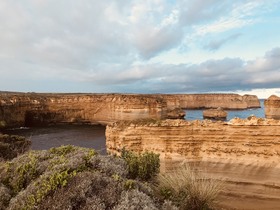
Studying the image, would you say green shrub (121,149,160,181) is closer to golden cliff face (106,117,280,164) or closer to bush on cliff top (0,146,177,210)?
bush on cliff top (0,146,177,210)

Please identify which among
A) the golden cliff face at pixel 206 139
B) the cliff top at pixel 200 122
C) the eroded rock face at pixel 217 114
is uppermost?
the cliff top at pixel 200 122

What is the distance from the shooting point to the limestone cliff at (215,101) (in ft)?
398

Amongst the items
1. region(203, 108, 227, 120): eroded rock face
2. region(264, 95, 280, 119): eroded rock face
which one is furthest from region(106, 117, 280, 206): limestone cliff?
region(203, 108, 227, 120): eroded rock face

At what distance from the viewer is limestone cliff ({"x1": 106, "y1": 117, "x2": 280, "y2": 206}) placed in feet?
43.3

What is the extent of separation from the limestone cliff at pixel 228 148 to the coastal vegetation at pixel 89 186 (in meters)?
8.20

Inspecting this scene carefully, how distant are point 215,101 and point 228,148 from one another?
373 ft

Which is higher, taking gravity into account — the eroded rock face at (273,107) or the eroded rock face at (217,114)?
the eroded rock face at (273,107)

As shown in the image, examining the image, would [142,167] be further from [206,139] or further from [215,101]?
[215,101]

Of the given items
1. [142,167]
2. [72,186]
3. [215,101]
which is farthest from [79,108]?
[215,101]


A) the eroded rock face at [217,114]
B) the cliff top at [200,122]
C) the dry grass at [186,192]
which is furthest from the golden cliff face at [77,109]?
the dry grass at [186,192]

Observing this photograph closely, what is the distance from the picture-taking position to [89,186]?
172 inches

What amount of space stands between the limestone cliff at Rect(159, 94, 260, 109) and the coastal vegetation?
113 m

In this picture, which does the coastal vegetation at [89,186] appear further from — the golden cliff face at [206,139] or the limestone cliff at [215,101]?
the limestone cliff at [215,101]

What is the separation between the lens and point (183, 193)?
5.89 m
